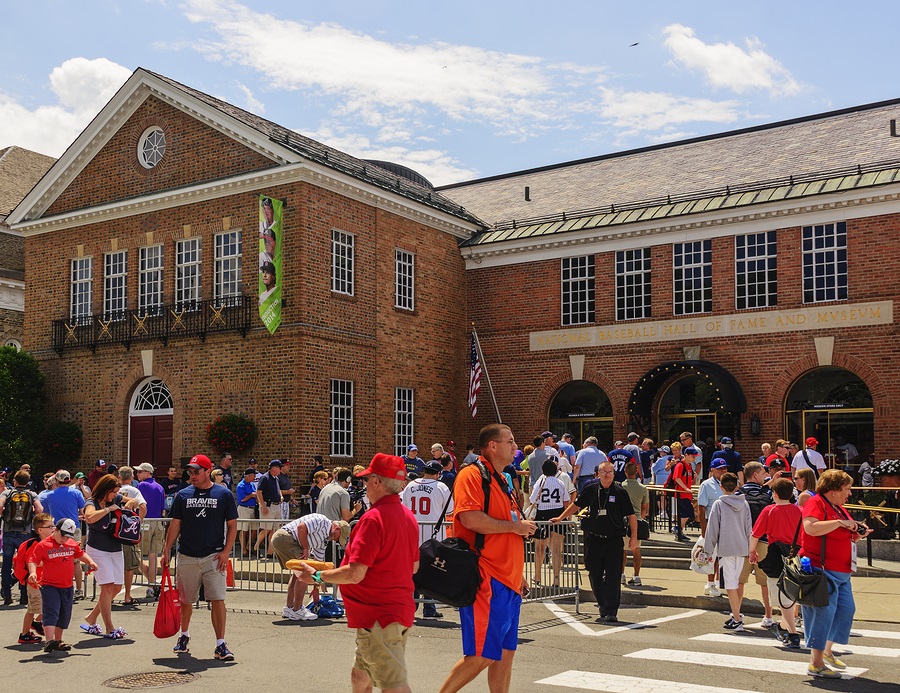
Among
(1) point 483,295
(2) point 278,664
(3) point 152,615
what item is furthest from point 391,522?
(1) point 483,295

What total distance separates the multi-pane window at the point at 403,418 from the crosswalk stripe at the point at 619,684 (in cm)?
1777

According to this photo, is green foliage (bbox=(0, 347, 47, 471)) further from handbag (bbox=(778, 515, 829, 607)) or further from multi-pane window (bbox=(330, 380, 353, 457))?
handbag (bbox=(778, 515, 829, 607))

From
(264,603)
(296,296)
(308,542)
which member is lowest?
(264,603)

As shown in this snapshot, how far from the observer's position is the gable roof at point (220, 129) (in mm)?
24656

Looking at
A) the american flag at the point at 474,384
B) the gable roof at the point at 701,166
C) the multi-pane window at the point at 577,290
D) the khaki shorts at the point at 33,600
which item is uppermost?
the gable roof at the point at 701,166

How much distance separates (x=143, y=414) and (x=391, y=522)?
71.8 feet

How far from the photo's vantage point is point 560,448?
20.0m

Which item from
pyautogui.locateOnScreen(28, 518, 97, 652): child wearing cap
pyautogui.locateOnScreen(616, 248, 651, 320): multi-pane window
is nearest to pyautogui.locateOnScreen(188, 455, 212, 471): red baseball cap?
pyautogui.locateOnScreen(28, 518, 97, 652): child wearing cap

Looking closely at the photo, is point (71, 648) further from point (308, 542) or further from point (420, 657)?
point (420, 657)

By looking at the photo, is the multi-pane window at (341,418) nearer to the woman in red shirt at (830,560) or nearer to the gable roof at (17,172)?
the woman in red shirt at (830,560)

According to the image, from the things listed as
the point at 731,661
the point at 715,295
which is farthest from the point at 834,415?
the point at 731,661

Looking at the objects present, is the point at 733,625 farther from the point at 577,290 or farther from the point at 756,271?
the point at 577,290

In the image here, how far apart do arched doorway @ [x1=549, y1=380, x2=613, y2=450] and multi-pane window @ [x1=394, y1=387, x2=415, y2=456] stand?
3830 millimetres

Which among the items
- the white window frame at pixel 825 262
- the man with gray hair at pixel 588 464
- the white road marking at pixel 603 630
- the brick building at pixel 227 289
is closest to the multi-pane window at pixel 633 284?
the white window frame at pixel 825 262
